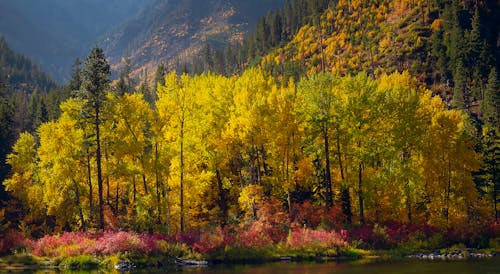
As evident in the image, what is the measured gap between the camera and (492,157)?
5988 cm

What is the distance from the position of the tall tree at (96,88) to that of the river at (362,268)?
1101cm

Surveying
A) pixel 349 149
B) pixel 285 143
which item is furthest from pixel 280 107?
pixel 349 149

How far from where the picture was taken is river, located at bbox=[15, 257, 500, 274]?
3372 cm

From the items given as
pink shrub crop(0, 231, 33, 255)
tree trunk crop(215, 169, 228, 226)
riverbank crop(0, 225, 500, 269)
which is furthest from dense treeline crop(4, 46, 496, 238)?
pink shrub crop(0, 231, 33, 255)

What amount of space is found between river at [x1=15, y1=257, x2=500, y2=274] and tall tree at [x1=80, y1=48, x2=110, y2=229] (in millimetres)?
11014

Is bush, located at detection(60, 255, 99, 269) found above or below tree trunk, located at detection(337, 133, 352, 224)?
below

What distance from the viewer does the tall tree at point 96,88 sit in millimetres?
47031

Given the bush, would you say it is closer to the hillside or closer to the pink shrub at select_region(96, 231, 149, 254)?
the pink shrub at select_region(96, 231, 149, 254)

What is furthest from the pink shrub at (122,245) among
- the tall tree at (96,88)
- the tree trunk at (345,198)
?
the tree trunk at (345,198)

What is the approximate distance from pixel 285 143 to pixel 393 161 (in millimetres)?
10177

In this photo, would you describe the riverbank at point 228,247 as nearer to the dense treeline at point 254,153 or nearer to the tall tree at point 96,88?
the dense treeline at point 254,153

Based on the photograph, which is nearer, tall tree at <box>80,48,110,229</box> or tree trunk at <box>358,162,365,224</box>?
tall tree at <box>80,48,110,229</box>

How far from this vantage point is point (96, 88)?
4731cm

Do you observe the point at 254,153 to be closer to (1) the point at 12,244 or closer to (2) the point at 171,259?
(2) the point at 171,259
